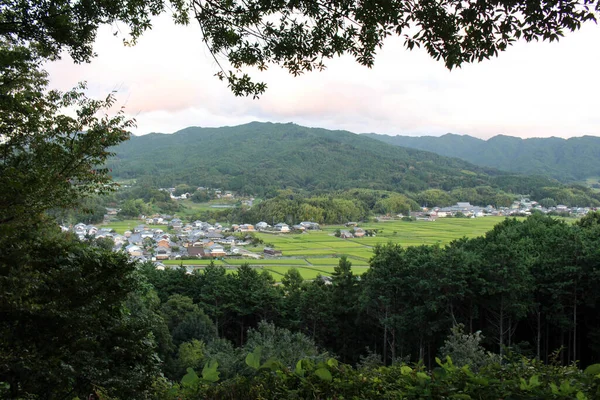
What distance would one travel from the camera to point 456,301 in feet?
→ 42.5

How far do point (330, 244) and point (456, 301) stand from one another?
2693cm

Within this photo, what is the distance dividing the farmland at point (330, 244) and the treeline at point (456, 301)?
8.56 m

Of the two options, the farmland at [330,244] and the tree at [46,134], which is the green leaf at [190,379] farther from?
the farmland at [330,244]

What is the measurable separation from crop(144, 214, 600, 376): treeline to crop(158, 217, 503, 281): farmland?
856 cm

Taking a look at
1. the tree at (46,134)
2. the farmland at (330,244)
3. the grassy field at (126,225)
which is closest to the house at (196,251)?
the farmland at (330,244)

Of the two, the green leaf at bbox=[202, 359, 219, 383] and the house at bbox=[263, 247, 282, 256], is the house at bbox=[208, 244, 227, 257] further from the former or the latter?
the green leaf at bbox=[202, 359, 219, 383]

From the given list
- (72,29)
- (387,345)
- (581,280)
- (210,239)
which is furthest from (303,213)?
(72,29)

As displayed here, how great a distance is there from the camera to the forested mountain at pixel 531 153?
10913 centimetres

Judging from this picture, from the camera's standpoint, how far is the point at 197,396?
254 centimetres

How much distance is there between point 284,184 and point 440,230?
147ft

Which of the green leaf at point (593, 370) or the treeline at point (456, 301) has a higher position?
the green leaf at point (593, 370)

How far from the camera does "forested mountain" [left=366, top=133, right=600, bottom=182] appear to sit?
358 feet

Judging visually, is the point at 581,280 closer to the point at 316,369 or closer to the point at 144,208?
the point at 316,369

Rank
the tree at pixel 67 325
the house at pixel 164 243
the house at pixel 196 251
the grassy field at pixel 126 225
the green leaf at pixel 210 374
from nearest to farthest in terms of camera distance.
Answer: the green leaf at pixel 210 374
the tree at pixel 67 325
the house at pixel 196 251
the house at pixel 164 243
the grassy field at pixel 126 225
